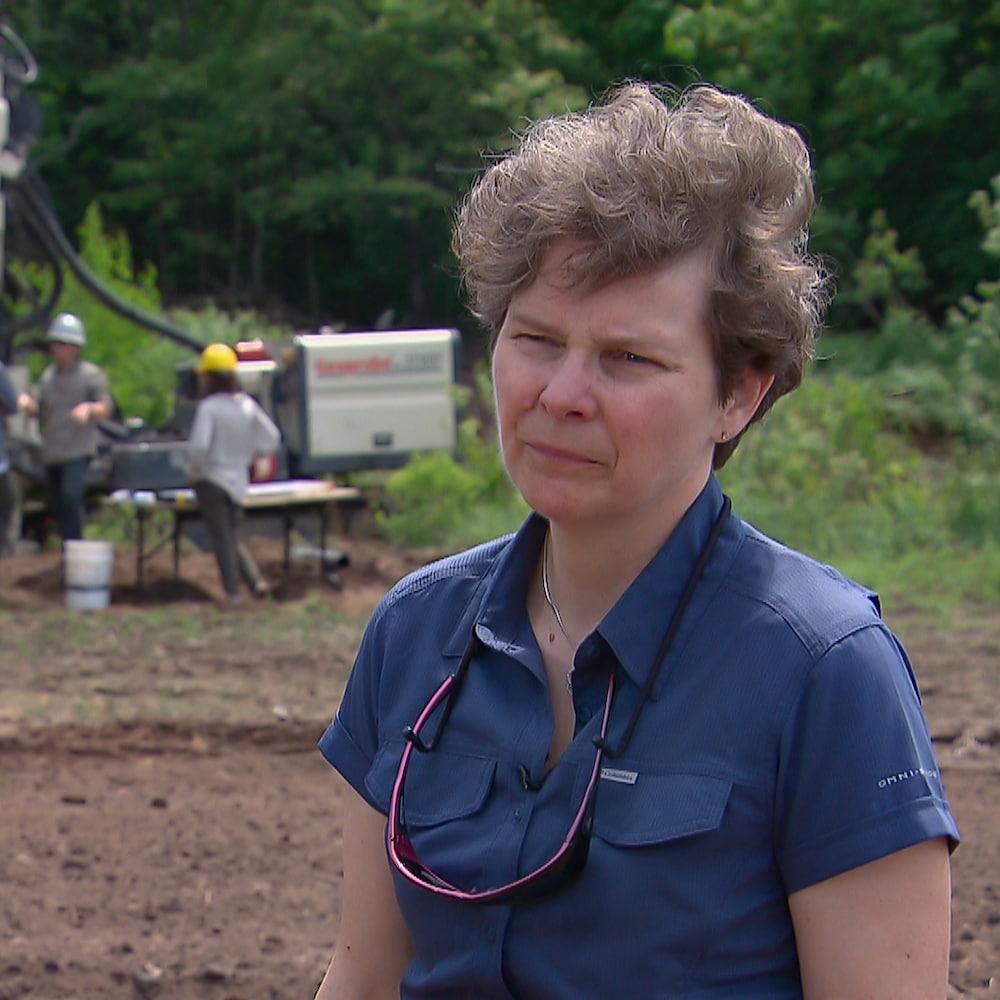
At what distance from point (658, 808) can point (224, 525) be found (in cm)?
1007

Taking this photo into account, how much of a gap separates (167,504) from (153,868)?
6.68m

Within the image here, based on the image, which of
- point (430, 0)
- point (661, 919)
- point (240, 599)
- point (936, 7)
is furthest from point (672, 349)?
point (430, 0)

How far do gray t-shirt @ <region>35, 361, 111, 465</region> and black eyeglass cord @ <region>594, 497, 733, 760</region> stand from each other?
35.9 ft

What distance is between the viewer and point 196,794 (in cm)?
628

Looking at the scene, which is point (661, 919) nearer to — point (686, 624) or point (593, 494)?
point (686, 624)

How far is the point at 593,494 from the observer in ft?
5.68

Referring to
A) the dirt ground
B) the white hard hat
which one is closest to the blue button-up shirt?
the dirt ground

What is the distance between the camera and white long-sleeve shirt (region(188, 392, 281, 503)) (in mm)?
11234

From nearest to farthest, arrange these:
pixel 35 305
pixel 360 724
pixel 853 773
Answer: pixel 853 773, pixel 360 724, pixel 35 305

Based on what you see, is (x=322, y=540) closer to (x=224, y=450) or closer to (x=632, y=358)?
(x=224, y=450)

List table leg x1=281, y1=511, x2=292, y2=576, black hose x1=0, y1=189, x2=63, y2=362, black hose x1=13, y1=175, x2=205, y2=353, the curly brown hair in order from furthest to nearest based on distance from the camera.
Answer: black hose x1=13, y1=175, x2=205, y2=353, black hose x1=0, y1=189, x2=63, y2=362, table leg x1=281, y1=511, x2=292, y2=576, the curly brown hair

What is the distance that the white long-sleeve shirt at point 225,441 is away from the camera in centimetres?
1123

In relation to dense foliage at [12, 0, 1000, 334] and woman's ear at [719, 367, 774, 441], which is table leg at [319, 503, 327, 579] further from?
woman's ear at [719, 367, 774, 441]

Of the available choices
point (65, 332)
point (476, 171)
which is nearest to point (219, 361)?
point (65, 332)
